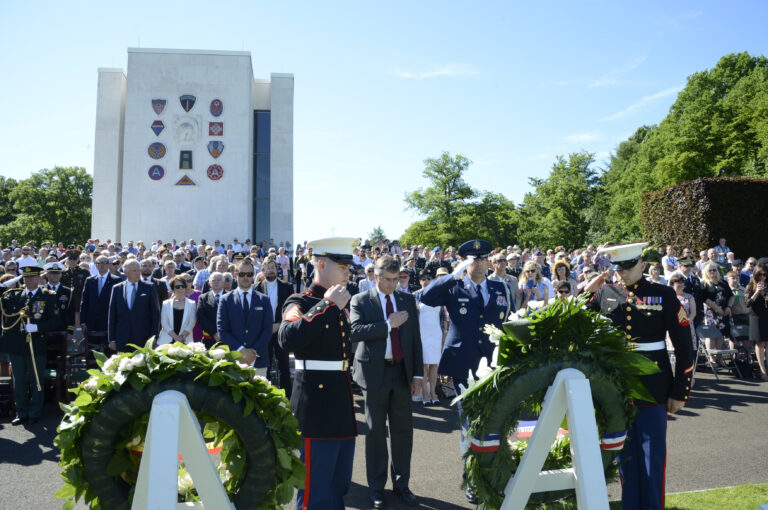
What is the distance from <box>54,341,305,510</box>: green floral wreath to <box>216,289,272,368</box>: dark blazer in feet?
14.0

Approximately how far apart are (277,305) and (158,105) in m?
32.4

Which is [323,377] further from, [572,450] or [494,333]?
[572,450]

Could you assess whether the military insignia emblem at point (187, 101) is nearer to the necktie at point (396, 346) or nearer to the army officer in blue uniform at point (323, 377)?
the necktie at point (396, 346)

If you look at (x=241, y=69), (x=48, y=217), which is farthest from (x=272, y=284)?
(x=48, y=217)

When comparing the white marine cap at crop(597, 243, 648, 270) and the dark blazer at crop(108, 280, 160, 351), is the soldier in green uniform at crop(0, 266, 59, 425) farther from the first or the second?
the white marine cap at crop(597, 243, 648, 270)

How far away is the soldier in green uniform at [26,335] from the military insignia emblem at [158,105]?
3126 cm

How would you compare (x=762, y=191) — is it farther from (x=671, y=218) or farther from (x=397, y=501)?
(x=397, y=501)

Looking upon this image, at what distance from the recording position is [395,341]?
16.8 feet

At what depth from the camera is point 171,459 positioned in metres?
2.26

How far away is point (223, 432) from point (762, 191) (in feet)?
78.8

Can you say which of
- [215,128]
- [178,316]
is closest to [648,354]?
[178,316]

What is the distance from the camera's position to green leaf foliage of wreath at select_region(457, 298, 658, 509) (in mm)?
2824

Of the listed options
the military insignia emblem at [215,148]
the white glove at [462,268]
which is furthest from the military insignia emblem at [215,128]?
the white glove at [462,268]

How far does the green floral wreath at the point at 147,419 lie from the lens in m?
2.45
